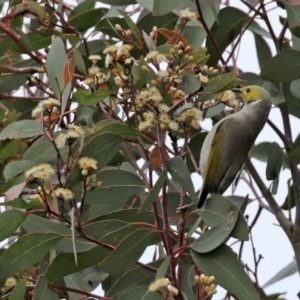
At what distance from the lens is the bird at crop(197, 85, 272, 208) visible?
307 centimetres

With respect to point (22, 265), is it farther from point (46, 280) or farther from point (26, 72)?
point (26, 72)

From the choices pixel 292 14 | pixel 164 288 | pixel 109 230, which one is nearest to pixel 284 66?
pixel 292 14

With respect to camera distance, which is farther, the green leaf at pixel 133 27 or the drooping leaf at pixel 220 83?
the green leaf at pixel 133 27

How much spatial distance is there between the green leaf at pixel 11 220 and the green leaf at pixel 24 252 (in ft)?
0.14

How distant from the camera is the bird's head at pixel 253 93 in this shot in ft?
10.0

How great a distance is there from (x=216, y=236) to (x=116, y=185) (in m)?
0.37

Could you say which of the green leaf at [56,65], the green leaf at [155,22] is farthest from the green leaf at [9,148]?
the green leaf at [155,22]

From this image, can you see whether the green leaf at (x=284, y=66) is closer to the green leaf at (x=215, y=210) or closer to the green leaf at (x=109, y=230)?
the green leaf at (x=215, y=210)

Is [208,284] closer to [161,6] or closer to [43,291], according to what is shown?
[43,291]

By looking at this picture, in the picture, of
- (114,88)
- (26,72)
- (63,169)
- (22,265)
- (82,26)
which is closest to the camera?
(63,169)

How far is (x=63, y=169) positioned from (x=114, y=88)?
626 millimetres

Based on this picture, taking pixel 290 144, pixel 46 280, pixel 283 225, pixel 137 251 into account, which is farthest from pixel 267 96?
pixel 46 280

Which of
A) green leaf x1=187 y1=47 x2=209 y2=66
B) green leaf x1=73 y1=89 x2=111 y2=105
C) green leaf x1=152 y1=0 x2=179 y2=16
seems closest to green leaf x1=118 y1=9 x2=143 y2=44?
green leaf x1=152 y1=0 x2=179 y2=16

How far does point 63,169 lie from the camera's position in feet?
7.35
